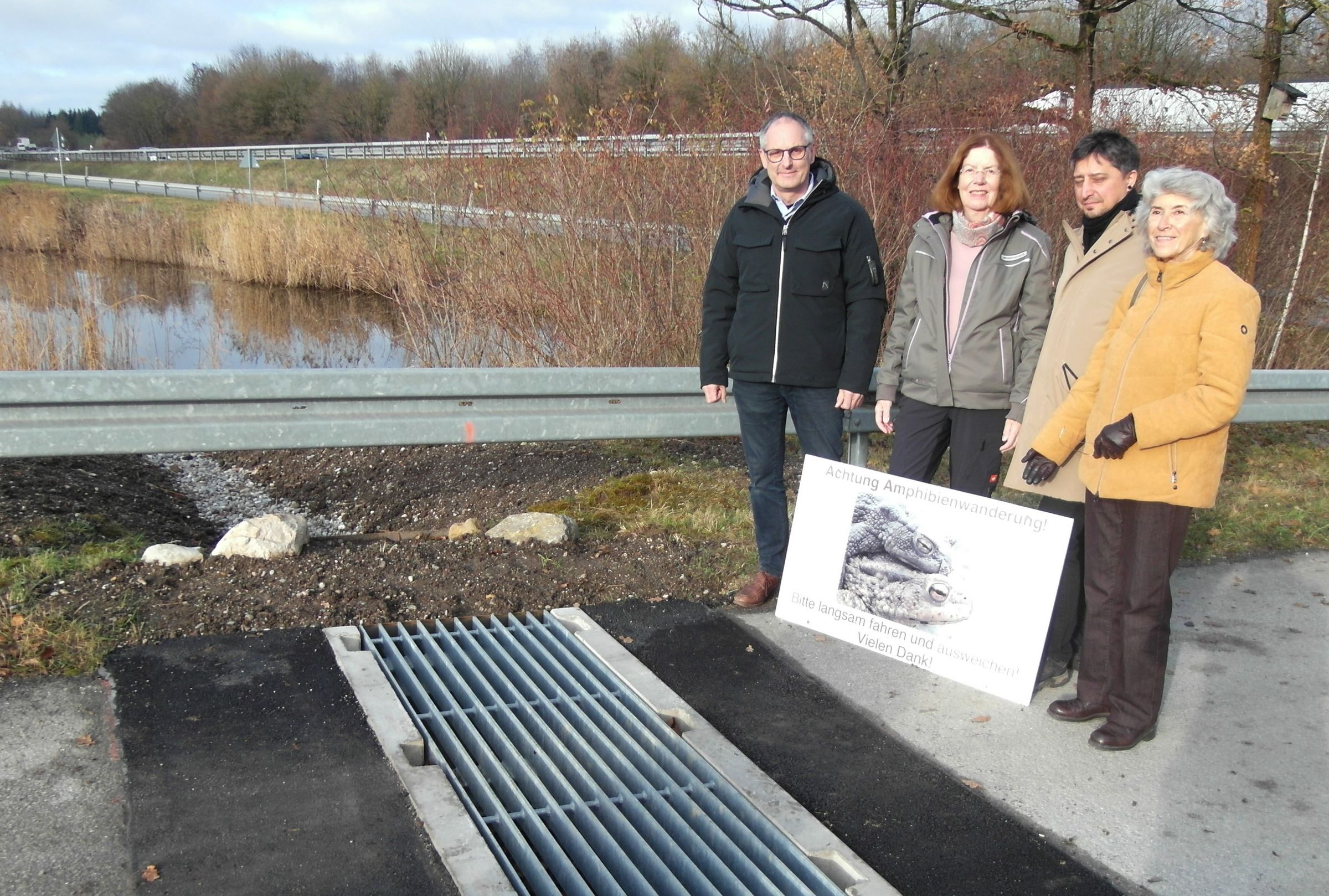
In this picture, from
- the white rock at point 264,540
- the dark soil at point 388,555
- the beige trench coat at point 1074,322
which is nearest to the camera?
the beige trench coat at point 1074,322

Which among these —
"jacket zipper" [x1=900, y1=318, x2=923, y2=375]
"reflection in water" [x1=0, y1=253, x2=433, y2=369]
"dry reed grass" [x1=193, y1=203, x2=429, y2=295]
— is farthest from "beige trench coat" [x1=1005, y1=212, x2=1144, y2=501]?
"dry reed grass" [x1=193, y1=203, x2=429, y2=295]

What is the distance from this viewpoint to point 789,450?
7.73m

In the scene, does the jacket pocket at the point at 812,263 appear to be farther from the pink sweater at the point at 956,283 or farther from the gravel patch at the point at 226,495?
the gravel patch at the point at 226,495

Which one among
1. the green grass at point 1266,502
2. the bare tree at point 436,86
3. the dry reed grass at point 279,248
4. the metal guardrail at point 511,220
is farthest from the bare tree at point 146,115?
the green grass at point 1266,502

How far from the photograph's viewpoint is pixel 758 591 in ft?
14.9

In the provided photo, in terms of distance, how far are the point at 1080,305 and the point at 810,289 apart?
1018 mm

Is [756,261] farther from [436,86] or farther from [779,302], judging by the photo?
[436,86]

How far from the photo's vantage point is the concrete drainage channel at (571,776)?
2.66 metres

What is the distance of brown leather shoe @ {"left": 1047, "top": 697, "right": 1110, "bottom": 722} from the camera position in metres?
3.64

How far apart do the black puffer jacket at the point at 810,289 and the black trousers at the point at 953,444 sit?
0.87ft

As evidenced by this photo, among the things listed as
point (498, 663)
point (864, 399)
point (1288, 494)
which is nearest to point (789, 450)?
point (864, 399)

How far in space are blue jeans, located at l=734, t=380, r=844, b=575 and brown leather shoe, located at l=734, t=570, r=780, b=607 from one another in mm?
45

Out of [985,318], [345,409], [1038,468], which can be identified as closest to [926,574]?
[1038,468]

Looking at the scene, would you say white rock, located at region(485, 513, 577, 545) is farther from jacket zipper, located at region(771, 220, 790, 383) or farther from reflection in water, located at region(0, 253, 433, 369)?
reflection in water, located at region(0, 253, 433, 369)
